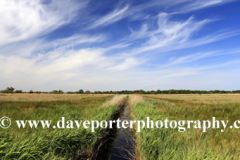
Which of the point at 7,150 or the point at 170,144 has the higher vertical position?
the point at 7,150

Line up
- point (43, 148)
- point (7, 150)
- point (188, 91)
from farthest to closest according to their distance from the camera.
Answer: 1. point (188, 91)
2. point (43, 148)
3. point (7, 150)

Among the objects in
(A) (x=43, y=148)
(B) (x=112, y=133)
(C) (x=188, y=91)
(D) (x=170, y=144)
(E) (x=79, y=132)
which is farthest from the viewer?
(C) (x=188, y=91)

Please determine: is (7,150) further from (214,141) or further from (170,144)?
(214,141)

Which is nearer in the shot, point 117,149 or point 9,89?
point 117,149

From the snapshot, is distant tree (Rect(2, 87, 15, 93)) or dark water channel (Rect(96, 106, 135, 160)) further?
distant tree (Rect(2, 87, 15, 93))

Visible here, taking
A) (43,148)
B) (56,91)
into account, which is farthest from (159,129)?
(56,91)

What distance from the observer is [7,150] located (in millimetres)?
3092

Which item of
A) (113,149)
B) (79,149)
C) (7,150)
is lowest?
(113,149)

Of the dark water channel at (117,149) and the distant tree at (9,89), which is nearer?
the dark water channel at (117,149)

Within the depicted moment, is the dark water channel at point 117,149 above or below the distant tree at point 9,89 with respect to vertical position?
below

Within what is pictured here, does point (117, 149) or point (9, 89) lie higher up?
point (9, 89)

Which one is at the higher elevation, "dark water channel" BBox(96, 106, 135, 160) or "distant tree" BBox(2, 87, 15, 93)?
"distant tree" BBox(2, 87, 15, 93)

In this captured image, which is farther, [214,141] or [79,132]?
[79,132]

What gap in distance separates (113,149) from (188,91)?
108 metres
